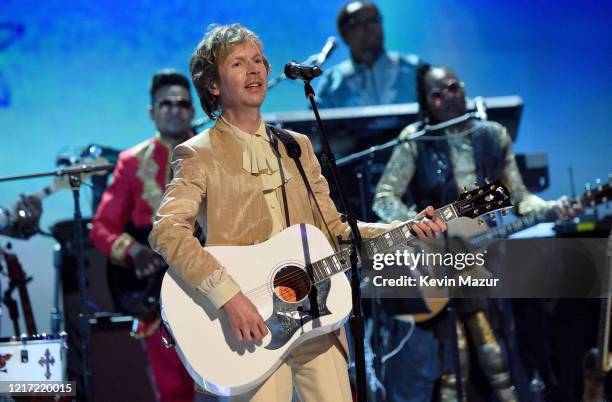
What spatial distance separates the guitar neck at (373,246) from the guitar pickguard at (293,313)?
0.16 feet

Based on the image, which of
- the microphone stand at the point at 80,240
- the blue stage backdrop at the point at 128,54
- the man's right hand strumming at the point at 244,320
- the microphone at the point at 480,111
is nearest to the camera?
the man's right hand strumming at the point at 244,320

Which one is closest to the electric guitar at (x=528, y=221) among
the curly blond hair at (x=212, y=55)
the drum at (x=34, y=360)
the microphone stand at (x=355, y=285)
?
the microphone stand at (x=355, y=285)

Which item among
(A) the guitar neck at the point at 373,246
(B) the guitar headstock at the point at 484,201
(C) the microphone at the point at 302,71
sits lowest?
(A) the guitar neck at the point at 373,246

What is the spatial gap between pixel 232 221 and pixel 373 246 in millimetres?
568

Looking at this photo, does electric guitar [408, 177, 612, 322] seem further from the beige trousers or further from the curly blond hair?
the curly blond hair

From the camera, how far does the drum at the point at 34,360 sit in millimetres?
4336

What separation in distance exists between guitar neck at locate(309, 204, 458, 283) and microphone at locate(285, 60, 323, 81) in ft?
2.24

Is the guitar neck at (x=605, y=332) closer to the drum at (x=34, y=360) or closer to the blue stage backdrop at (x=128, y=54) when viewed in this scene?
the blue stage backdrop at (x=128, y=54)

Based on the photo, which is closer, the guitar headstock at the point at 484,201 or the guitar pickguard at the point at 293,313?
the guitar pickguard at the point at 293,313

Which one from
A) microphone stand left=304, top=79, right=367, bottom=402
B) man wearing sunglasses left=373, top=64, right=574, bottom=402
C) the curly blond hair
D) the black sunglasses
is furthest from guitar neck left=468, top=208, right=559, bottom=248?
the black sunglasses

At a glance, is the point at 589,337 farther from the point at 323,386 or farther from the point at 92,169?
the point at 92,169

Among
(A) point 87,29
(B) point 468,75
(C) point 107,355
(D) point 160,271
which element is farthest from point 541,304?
(A) point 87,29

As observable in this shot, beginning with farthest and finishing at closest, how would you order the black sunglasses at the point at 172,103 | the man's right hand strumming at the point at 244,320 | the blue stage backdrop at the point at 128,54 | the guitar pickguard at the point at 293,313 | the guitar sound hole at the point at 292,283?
the blue stage backdrop at the point at 128,54
the black sunglasses at the point at 172,103
the guitar sound hole at the point at 292,283
the guitar pickguard at the point at 293,313
the man's right hand strumming at the point at 244,320

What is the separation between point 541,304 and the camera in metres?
5.71
